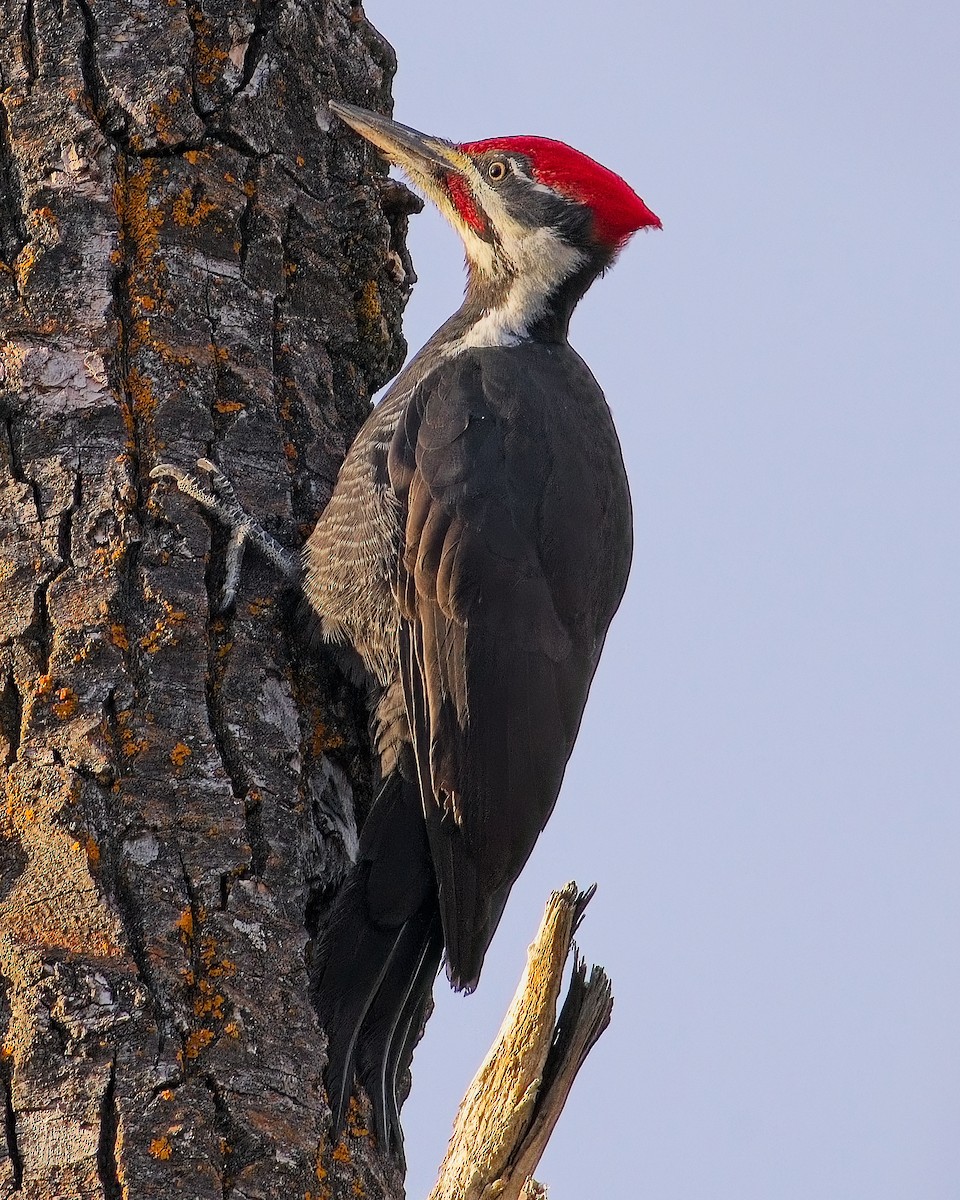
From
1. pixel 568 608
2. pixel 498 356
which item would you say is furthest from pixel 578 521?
pixel 498 356

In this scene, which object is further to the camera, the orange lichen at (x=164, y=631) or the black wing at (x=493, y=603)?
the black wing at (x=493, y=603)

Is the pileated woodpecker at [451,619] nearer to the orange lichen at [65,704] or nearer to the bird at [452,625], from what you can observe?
the bird at [452,625]

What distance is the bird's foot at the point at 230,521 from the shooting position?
9.21 ft

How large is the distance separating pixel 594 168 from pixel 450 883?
1925 millimetres

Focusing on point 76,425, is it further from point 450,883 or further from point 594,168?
point 594,168

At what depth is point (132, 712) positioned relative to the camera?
258 centimetres

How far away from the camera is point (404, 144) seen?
355cm

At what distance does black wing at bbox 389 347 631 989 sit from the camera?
298 centimetres

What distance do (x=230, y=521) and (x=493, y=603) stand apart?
0.58 m

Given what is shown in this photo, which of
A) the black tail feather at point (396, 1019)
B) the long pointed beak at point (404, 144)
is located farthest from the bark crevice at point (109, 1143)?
the long pointed beak at point (404, 144)

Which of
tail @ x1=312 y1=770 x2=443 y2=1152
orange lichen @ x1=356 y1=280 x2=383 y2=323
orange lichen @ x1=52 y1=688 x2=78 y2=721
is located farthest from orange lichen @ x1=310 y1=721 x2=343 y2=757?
orange lichen @ x1=356 y1=280 x2=383 y2=323

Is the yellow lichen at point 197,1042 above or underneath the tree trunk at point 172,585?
underneath

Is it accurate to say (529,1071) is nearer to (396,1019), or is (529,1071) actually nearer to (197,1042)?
(396,1019)

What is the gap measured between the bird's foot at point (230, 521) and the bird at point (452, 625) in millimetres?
88
